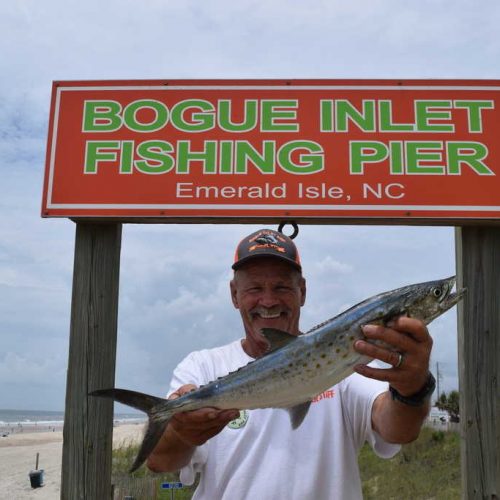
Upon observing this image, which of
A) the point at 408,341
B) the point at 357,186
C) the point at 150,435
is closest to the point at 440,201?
the point at 357,186

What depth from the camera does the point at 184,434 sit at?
298 centimetres

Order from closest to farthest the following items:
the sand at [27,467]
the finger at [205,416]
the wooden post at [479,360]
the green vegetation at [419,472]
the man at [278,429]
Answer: the finger at [205,416] → the man at [278,429] → the wooden post at [479,360] → the green vegetation at [419,472] → the sand at [27,467]

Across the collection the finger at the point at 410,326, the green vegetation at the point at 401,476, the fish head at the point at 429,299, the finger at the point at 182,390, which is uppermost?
the fish head at the point at 429,299

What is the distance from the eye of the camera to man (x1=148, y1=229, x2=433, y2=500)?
9.84ft

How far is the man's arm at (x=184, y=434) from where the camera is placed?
288cm

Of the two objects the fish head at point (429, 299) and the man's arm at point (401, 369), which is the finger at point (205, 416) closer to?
the man's arm at point (401, 369)

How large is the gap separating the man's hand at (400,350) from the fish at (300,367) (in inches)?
2.1

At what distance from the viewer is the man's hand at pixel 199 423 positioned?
9.40 ft

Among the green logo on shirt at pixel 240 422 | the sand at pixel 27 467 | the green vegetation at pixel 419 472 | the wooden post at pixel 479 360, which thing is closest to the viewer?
the green logo on shirt at pixel 240 422

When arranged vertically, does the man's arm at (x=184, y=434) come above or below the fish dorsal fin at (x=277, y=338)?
below

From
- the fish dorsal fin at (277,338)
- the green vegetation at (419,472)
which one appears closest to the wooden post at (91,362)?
the fish dorsal fin at (277,338)

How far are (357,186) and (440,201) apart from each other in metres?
0.53

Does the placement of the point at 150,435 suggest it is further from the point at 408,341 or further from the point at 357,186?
the point at 357,186

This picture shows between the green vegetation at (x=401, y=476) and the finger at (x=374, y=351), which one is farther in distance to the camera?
the green vegetation at (x=401, y=476)
